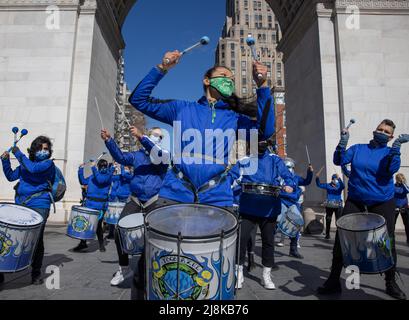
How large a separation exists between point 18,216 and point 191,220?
2.79m

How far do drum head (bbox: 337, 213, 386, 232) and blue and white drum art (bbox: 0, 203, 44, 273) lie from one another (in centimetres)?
353

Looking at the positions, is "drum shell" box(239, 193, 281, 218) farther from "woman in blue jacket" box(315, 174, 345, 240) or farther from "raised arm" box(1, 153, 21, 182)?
"woman in blue jacket" box(315, 174, 345, 240)

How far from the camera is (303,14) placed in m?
13.9

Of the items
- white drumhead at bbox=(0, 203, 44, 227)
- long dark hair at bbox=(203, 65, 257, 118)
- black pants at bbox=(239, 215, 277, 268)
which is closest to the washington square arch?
black pants at bbox=(239, 215, 277, 268)

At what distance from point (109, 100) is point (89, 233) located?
417 inches

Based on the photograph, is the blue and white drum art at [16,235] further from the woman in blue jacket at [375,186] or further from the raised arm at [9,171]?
the woman in blue jacket at [375,186]

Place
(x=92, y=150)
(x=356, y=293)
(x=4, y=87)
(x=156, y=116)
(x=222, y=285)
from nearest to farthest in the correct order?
(x=222, y=285), (x=156, y=116), (x=356, y=293), (x=4, y=87), (x=92, y=150)

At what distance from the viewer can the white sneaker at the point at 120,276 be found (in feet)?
14.7

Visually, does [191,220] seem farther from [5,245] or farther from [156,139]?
[156,139]

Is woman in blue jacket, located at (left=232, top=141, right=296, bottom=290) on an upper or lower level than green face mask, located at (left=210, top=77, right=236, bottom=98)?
lower

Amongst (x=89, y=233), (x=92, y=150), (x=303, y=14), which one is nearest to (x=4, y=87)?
(x=92, y=150)

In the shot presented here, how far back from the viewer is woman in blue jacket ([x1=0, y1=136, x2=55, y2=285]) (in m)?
4.59

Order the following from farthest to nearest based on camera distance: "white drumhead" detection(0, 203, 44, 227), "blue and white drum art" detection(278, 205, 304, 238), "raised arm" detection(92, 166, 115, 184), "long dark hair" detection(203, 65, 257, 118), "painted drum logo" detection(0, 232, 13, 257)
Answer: "raised arm" detection(92, 166, 115, 184) → "blue and white drum art" detection(278, 205, 304, 238) → "white drumhead" detection(0, 203, 44, 227) → "painted drum logo" detection(0, 232, 13, 257) → "long dark hair" detection(203, 65, 257, 118)

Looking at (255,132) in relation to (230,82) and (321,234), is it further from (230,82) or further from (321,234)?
(321,234)
